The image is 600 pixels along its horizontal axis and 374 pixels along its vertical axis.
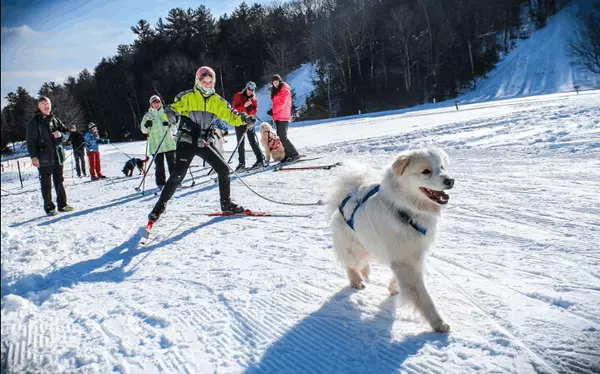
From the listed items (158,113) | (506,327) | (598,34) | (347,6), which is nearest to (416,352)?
(506,327)

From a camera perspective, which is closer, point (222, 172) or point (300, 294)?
point (300, 294)

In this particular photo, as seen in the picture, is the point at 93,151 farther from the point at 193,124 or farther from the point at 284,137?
the point at 193,124

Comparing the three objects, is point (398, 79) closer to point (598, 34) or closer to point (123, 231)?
point (598, 34)

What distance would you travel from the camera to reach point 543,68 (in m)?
40.4

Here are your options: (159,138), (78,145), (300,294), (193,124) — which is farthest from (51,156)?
(78,145)

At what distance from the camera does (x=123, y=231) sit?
586cm

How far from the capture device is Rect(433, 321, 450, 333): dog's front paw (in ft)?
8.65

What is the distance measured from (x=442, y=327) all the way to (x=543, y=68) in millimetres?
47032

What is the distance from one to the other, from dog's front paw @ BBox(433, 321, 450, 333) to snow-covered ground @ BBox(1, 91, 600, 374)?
74mm

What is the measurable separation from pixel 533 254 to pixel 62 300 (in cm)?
434

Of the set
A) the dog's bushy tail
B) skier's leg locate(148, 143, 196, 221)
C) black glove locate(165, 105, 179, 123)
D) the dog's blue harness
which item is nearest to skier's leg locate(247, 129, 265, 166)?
black glove locate(165, 105, 179, 123)

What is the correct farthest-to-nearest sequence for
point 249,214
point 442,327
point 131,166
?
point 131,166
point 249,214
point 442,327

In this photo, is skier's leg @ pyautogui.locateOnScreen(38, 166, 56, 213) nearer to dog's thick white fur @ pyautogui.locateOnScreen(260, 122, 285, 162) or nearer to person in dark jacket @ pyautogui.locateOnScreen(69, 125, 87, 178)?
dog's thick white fur @ pyautogui.locateOnScreen(260, 122, 285, 162)

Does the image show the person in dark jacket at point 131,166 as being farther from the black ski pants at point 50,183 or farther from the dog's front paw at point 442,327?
the dog's front paw at point 442,327
